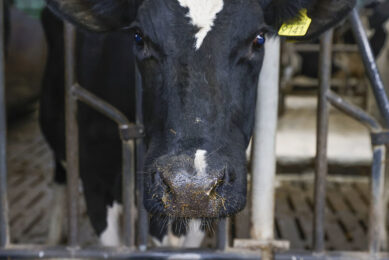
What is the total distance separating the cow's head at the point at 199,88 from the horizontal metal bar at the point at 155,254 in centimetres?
53

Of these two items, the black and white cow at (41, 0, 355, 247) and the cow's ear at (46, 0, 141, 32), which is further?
the cow's ear at (46, 0, 141, 32)

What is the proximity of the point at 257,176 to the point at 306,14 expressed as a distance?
0.65 metres

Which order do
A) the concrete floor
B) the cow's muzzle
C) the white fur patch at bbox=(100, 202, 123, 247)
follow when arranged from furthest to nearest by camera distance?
the concrete floor → the white fur patch at bbox=(100, 202, 123, 247) → the cow's muzzle

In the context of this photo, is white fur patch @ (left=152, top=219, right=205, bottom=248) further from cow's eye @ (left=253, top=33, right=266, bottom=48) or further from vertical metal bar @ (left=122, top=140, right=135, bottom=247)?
cow's eye @ (left=253, top=33, right=266, bottom=48)

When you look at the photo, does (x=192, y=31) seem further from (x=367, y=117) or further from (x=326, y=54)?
(x=367, y=117)

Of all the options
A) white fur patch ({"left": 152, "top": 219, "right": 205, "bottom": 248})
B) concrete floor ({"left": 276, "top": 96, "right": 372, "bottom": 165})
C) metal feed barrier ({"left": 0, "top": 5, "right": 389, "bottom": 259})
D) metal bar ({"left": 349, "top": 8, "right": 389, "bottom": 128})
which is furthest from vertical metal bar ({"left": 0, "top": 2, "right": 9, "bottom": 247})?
concrete floor ({"left": 276, "top": 96, "right": 372, "bottom": 165})

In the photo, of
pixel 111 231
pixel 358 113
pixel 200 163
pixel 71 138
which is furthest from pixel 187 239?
pixel 200 163

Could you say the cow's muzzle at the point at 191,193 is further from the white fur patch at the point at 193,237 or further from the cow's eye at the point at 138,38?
the white fur patch at the point at 193,237

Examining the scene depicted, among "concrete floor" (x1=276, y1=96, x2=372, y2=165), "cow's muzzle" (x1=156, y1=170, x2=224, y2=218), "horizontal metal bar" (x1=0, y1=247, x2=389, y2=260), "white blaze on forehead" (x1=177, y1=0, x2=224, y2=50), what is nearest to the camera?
"cow's muzzle" (x1=156, y1=170, x2=224, y2=218)

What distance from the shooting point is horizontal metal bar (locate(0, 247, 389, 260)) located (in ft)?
5.80

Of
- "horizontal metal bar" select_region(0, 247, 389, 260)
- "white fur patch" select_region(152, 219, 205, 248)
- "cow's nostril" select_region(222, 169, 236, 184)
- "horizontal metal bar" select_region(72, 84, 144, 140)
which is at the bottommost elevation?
"white fur patch" select_region(152, 219, 205, 248)

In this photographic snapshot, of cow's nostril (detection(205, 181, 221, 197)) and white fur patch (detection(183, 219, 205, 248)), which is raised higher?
cow's nostril (detection(205, 181, 221, 197))

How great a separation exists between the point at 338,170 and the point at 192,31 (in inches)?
126

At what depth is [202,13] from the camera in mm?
1317
